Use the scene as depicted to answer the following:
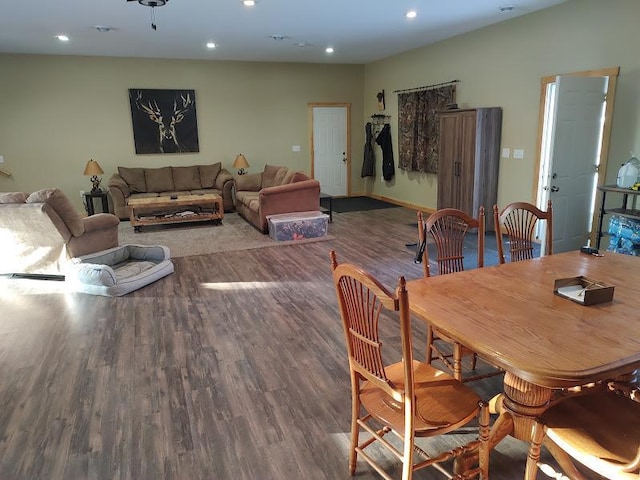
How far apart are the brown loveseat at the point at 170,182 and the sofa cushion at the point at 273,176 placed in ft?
1.94

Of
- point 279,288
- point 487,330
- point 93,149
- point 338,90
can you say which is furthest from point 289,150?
point 487,330

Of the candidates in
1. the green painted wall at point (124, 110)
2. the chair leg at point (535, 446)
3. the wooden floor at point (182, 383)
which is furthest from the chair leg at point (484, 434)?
the green painted wall at point (124, 110)

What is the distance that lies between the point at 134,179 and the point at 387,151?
4687mm

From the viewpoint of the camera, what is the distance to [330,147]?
9477mm

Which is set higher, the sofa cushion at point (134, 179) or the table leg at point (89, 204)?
the sofa cushion at point (134, 179)

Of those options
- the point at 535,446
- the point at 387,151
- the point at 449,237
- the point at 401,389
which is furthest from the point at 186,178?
the point at 535,446

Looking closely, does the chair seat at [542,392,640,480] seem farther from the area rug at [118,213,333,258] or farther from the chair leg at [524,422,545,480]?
the area rug at [118,213,333,258]

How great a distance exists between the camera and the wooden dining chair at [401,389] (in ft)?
4.90

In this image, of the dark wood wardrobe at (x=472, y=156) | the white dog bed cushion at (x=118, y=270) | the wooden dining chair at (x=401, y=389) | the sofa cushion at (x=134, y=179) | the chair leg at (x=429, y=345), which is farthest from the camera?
the sofa cushion at (x=134, y=179)

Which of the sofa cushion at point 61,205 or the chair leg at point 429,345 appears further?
the sofa cushion at point 61,205

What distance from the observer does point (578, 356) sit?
1.37m

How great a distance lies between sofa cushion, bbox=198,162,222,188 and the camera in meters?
8.20

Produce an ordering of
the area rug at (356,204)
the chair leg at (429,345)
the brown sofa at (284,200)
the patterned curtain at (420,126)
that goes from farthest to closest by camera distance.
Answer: the area rug at (356,204), the patterned curtain at (420,126), the brown sofa at (284,200), the chair leg at (429,345)

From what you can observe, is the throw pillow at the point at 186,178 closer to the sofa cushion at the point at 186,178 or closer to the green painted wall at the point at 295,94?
the sofa cushion at the point at 186,178
